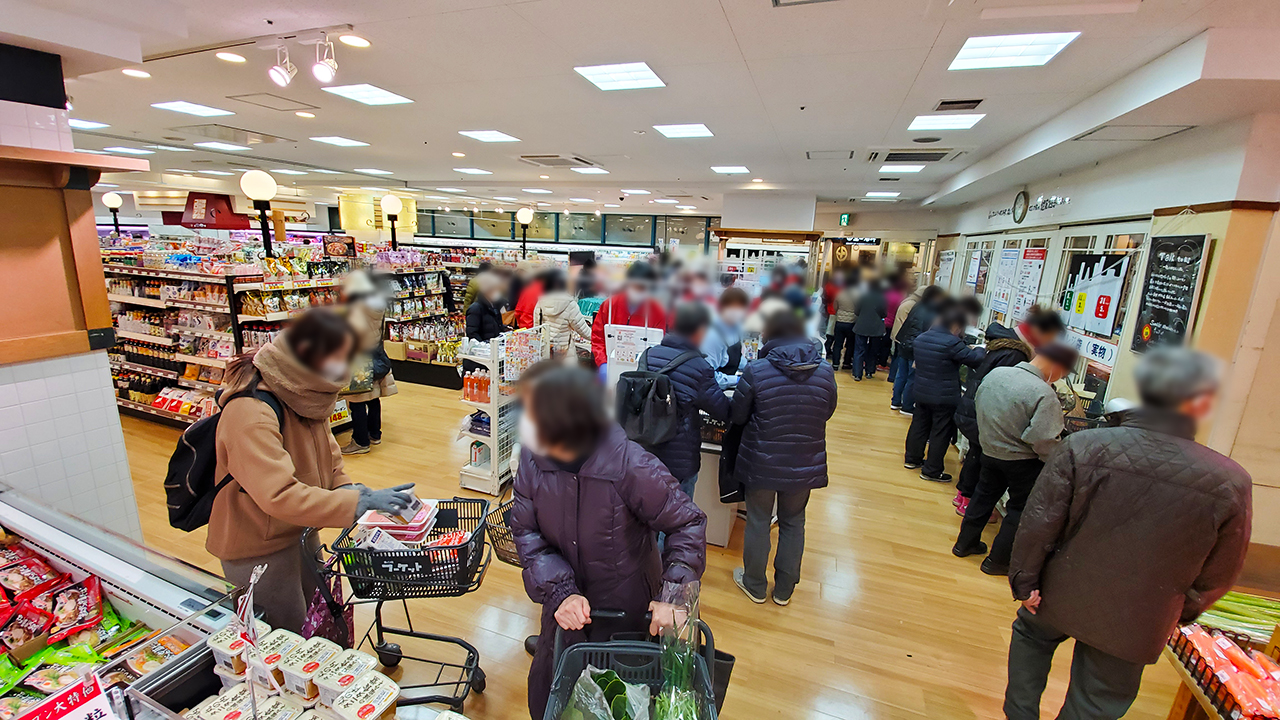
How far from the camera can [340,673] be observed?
1.27 metres

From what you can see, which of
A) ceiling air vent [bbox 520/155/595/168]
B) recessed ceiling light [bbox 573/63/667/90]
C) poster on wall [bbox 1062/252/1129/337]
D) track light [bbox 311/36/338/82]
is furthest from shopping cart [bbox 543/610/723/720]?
ceiling air vent [bbox 520/155/595/168]

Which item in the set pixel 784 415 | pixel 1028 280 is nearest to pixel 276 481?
pixel 1028 280

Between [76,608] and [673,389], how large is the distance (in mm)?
2116

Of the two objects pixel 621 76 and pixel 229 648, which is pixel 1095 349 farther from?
pixel 621 76

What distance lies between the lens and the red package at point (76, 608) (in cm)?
152

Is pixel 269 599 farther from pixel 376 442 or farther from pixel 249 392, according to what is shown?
pixel 376 442

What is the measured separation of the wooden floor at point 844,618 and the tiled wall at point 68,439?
1.64 ft

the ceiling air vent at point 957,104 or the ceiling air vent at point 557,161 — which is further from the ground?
the ceiling air vent at point 557,161

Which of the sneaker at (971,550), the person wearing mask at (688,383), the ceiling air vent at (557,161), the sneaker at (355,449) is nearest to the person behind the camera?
the person wearing mask at (688,383)

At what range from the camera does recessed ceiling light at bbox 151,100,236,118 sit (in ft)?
17.3

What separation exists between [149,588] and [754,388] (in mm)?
2422

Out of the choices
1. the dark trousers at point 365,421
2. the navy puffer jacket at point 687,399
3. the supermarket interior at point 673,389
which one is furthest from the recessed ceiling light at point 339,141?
the navy puffer jacket at point 687,399

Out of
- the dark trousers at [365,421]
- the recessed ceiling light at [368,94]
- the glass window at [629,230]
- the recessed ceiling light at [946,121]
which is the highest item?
the recessed ceiling light at [368,94]

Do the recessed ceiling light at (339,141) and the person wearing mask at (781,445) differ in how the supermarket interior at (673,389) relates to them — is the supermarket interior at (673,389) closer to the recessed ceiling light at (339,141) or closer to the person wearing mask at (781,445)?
the person wearing mask at (781,445)
